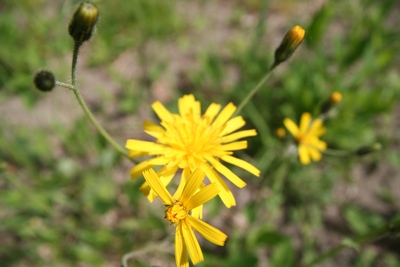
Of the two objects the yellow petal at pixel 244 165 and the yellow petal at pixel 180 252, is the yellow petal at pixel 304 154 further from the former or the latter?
the yellow petal at pixel 180 252

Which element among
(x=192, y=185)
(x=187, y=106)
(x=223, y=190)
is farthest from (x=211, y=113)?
(x=192, y=185)

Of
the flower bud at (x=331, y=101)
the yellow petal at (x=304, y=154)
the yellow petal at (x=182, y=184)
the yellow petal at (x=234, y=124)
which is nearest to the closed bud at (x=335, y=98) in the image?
the flower bud at (x=331, y=101)

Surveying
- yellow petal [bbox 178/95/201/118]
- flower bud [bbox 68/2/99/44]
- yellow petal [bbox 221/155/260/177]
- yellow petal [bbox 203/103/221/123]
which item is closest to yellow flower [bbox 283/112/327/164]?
yellow petal [bbox 203/103/221/123]

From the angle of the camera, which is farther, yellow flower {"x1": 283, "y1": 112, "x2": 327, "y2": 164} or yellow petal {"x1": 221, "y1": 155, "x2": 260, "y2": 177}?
yellow flower {"x1": 283, "y1": 112, "x2": 327, "y2": 164}

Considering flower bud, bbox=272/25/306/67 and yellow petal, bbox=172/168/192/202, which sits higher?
flower bud, bbox=272/25/306/67

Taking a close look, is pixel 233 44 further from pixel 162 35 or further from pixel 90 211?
pixel 90 211

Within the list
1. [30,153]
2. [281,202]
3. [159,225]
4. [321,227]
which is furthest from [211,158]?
[30,153]

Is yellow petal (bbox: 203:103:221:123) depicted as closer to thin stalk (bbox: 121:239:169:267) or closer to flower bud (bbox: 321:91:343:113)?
thin stalk (bbox: 121:239:169:267)
